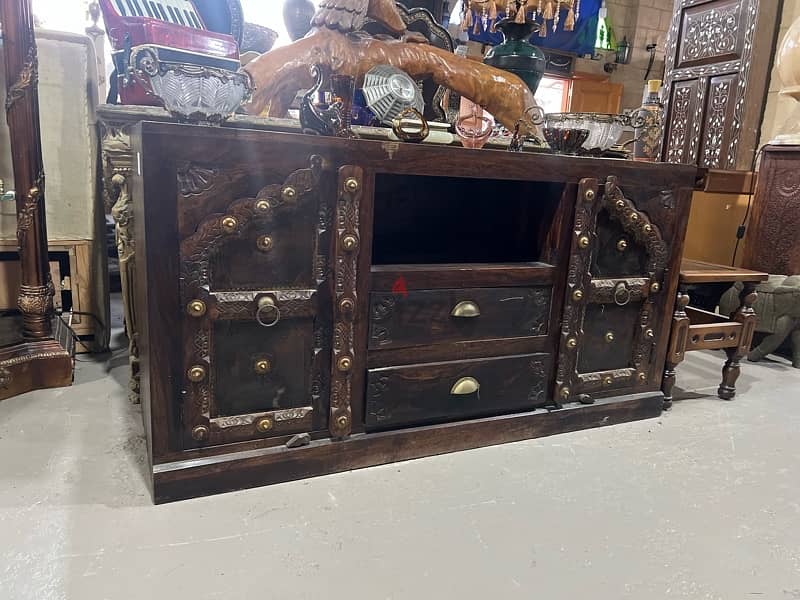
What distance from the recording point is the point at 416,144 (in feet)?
4.00

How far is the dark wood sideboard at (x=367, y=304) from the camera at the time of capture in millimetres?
1099

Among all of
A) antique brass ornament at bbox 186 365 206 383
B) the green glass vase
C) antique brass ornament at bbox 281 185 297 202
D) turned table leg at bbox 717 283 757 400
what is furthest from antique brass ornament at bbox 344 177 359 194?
turned table leg at bbox 717 283 757 400

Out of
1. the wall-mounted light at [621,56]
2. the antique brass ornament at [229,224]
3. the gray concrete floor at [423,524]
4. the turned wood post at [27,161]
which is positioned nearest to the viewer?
the gray concrete floor at [423,524]

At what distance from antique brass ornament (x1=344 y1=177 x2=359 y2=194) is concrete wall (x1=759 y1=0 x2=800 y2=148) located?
2.97m

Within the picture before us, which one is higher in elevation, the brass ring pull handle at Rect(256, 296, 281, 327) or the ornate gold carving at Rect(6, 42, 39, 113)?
the ornate gold carving at Rect(6, 42, 39, 113)

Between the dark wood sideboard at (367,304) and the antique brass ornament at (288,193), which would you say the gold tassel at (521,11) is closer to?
the dark wood sideboard at (367,304)

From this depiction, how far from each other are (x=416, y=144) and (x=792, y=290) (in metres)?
1.79

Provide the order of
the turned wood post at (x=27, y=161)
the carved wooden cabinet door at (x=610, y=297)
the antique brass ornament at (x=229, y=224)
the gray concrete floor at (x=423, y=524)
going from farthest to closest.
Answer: the turned wood post at (x=27, y=161)
the carved wooden cabinet door at (x=610, y=297)
the antique brass ornament at (x=229, y=224)
the gray concrete floor at (x=423, y=524)

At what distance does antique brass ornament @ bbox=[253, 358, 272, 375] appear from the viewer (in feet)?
3.92

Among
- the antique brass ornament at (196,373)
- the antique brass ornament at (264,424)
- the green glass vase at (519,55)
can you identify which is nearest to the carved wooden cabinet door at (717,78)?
the green glass vase at (519,55)

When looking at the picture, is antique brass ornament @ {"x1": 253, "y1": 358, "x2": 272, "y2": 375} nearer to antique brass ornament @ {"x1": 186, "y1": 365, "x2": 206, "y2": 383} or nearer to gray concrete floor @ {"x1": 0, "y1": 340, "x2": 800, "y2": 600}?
antique brass ornament @ {"x1": 186, "y1": 365, "x2": 206, "y2": 383}

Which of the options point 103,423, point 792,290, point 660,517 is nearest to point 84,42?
point 103,423

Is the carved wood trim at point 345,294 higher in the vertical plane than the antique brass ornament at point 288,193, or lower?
lower

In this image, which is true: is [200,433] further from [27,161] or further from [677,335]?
[677,335]
